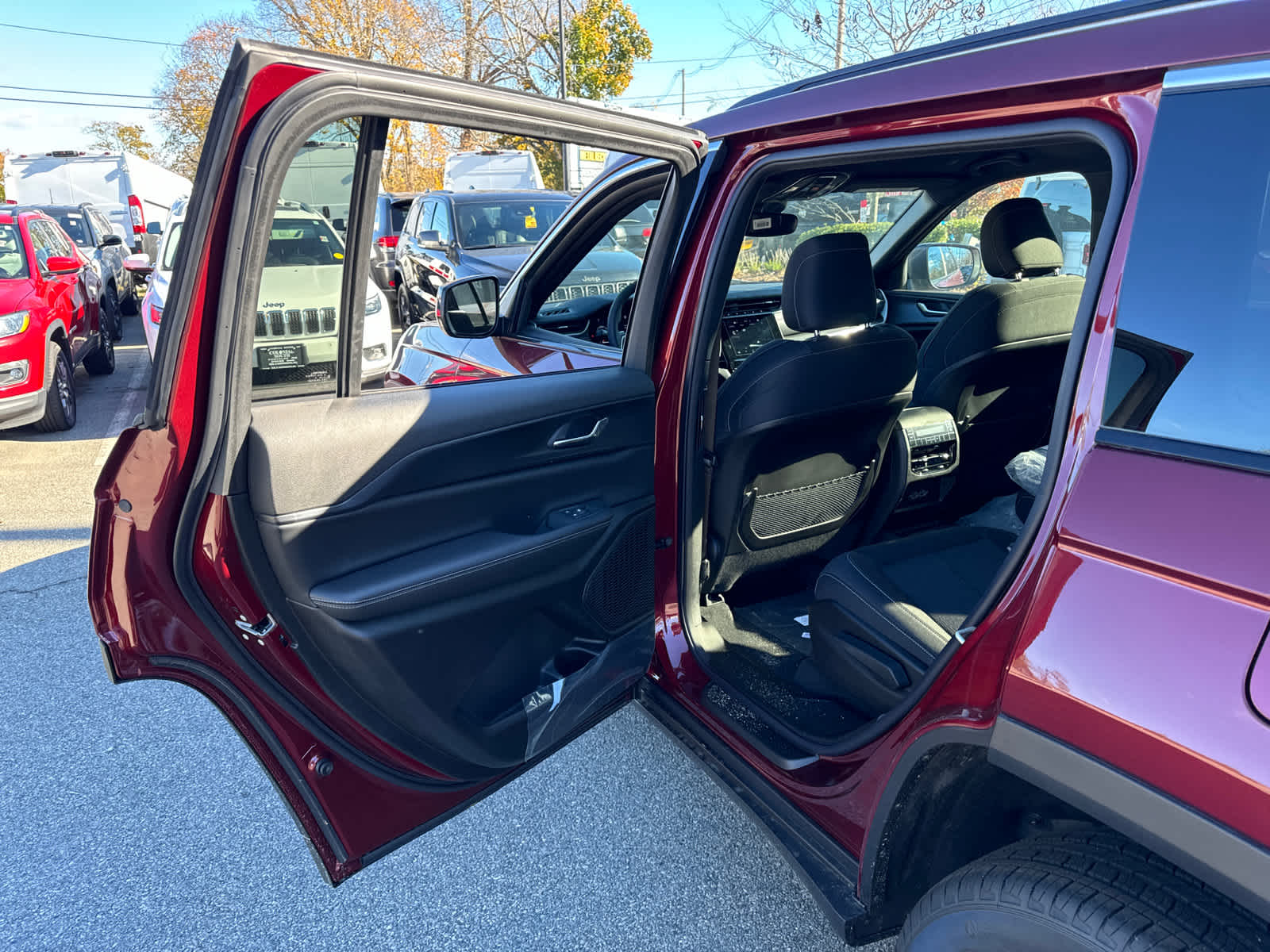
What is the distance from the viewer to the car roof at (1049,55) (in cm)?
92

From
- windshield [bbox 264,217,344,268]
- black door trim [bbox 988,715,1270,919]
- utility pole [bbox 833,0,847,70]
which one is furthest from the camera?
utility pole [bbox 833,0,847,70]

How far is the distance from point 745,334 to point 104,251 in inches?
407

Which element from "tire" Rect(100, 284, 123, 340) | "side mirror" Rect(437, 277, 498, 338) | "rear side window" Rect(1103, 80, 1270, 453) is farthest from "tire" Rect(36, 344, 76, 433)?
"rear side window" Rect(1103, 80, 1270, 453)

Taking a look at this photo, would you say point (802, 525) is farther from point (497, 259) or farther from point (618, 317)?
point (497, 259)

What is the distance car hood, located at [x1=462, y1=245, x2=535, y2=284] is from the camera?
7.40 metres

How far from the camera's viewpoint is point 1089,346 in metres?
1.07

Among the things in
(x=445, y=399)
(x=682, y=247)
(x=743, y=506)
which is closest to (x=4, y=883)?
(x=445, y=399)

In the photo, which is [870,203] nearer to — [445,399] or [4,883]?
[445,399]

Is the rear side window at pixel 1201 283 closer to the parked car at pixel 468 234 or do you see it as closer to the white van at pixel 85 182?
the parked car at pixel 468 234

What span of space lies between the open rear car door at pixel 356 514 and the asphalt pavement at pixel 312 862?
435 millimetres

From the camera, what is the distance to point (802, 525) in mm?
2389

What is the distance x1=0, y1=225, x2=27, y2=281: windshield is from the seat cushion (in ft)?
22.4

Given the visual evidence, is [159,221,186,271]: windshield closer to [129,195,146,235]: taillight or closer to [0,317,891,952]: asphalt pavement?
[0,317,891,952]: asphalt pavement

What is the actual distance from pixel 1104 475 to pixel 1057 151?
1.52 m
